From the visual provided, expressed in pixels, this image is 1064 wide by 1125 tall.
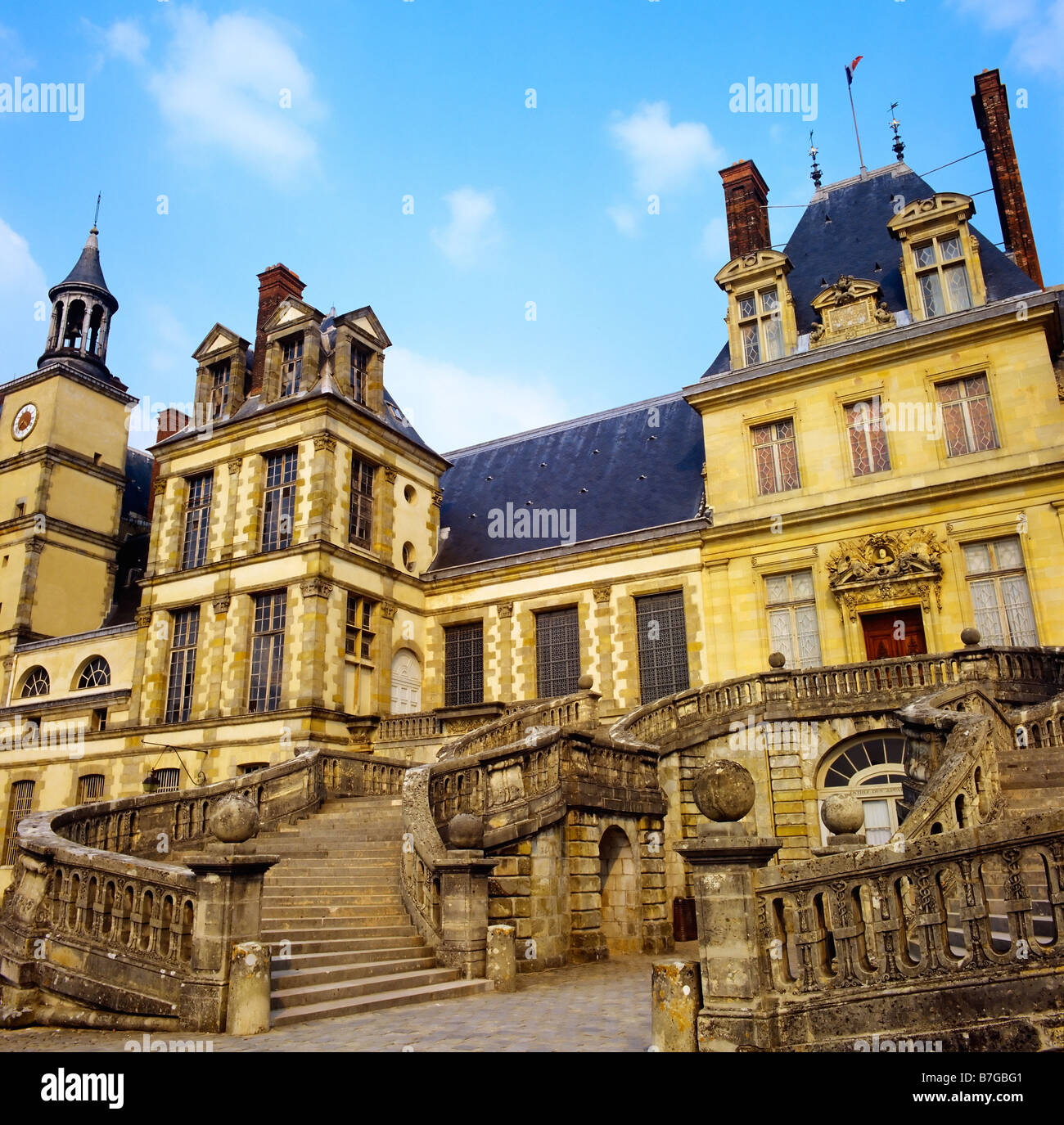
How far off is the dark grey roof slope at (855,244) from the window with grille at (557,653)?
275 inches

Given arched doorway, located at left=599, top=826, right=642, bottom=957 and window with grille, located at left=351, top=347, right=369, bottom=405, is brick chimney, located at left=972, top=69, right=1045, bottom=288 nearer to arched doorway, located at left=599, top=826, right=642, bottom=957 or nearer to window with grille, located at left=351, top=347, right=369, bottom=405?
window with grille, located at left=351, top=347, right=369, bottom=405

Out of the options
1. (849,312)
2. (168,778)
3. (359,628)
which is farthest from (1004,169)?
(168,778)

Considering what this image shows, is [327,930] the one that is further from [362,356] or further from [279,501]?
[362,356]

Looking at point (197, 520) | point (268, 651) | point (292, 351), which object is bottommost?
point (268, 651)

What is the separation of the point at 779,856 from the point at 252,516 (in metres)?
14.9

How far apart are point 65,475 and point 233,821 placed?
25.8 metres

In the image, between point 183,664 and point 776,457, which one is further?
point 183,664

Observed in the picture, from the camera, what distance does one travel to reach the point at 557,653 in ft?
76.1

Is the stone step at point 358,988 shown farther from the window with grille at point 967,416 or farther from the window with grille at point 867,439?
the window with grille at point 967,416

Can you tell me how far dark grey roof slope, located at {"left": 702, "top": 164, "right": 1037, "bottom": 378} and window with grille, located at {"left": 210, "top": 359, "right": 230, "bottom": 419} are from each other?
12869mm

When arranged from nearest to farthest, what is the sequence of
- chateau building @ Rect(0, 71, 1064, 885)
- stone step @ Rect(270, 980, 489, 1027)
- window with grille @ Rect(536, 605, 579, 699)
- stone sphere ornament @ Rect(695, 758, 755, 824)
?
stone sphere ornament @ Rect(695, 758, 755, 824) < stone step @ Rect(270, 980, 489, 1027) < chateau building @ Rect(0, 71, 1064, 885) < window with grille @ Rect(536, 605, 579, 699)

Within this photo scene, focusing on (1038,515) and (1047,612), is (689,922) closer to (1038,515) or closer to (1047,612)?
(1047,612)

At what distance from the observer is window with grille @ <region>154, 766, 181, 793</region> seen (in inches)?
897

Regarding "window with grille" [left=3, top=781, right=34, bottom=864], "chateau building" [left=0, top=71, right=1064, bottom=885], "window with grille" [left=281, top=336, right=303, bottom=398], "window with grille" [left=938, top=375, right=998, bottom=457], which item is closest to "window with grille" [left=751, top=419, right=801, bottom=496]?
"chateau building" [left=0, top=71, right=1064, bottom=885]
